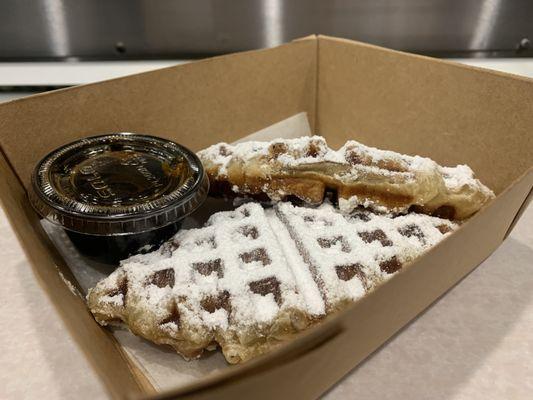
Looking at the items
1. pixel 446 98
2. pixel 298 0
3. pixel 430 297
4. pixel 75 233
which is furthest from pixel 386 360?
pixel 298 0

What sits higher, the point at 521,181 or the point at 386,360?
the point at 521,181

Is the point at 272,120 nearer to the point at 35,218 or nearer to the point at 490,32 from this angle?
the point at 35,218

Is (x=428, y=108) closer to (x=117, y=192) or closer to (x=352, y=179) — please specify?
(x=352, y=179)

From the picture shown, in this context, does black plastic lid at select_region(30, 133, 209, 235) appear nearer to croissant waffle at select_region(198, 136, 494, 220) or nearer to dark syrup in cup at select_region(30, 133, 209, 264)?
dark syrup in cup at select_region(30, 133, 209, 264)

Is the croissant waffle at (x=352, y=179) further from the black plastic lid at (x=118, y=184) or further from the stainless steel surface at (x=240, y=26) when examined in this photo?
the stainless steel surface at (x=240, y=26)

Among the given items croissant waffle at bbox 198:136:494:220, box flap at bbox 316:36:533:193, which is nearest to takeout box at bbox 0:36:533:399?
box flap at bbox 316:36:533:193
